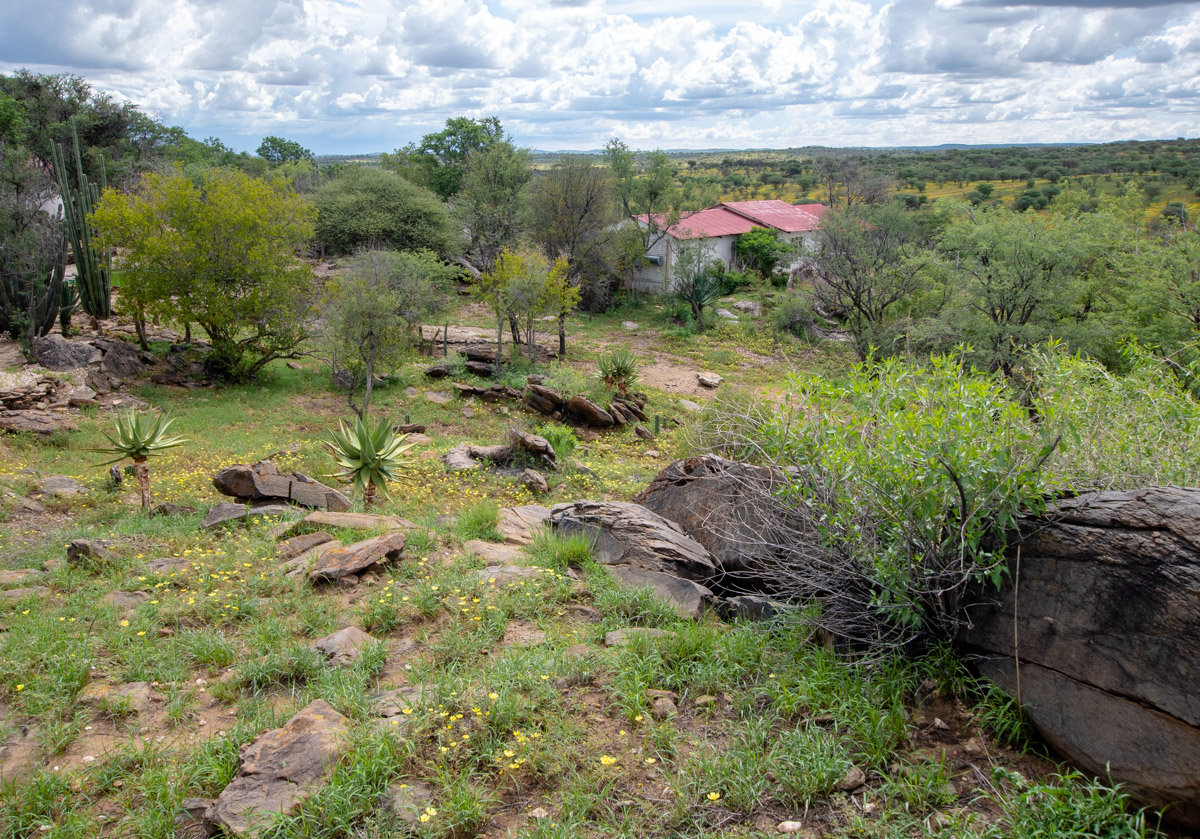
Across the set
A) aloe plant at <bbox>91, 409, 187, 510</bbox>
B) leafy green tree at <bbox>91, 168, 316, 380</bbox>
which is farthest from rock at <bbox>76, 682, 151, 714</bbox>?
leafy green tree at <bbox>91, 168, 316, 380</bbox>

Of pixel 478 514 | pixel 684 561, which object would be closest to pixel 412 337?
pixel 478 514

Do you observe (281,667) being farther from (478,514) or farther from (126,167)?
(126,167)

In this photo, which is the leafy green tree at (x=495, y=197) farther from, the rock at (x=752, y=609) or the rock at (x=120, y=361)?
the rock at (x=752, y=609)

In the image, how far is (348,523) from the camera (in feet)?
24.0

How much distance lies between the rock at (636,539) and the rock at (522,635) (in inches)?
46.6

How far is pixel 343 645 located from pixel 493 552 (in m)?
1.99

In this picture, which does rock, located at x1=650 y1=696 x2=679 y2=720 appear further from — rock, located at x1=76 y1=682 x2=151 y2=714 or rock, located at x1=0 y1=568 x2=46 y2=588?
rock, located at x1=0 y1=568 x2=46 y2=588

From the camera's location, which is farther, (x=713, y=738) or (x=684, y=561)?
(x=684, y=561)

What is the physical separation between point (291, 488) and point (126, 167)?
35359 millimetres

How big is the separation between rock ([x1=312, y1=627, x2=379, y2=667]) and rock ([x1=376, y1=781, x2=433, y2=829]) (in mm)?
1393

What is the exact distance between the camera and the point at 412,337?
2094 cm

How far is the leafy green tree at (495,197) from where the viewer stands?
33594 mm

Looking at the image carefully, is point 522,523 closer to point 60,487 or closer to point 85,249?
point 60,487

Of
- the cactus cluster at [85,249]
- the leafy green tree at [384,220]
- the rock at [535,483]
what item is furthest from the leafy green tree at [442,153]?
the rock at [535,483]
